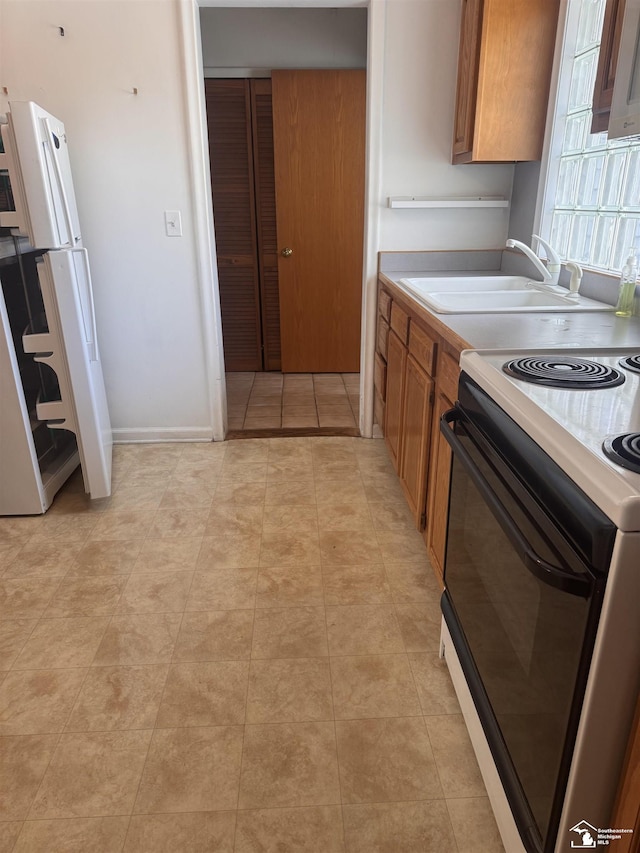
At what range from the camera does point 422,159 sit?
2.96 metres

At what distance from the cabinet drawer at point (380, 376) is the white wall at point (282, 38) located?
216cm

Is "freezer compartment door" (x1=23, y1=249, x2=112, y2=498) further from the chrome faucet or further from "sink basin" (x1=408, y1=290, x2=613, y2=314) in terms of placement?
the chrome faucet

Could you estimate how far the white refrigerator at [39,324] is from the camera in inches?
85.0

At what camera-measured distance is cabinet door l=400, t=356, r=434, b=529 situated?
2064 mm

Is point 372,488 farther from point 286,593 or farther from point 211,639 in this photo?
point 211,639

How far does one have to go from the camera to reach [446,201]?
117 inches

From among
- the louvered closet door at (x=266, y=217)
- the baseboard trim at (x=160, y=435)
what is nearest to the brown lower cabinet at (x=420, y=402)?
the baseboard trim at (x=160, y=435)

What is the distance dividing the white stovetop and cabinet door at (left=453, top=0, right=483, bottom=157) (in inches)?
65.3

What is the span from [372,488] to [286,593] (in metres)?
0.86

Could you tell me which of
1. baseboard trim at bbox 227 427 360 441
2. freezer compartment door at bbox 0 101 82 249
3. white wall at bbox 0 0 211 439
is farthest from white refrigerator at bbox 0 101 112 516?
baseboard trim at bbox 227 427 360 441

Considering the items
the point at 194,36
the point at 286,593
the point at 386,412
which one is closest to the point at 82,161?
the point at 194,36

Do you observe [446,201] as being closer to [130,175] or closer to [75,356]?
[130,175]

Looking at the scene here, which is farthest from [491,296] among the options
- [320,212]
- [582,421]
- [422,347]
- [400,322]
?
[320,212]

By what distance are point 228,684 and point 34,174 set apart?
72.7 inches
